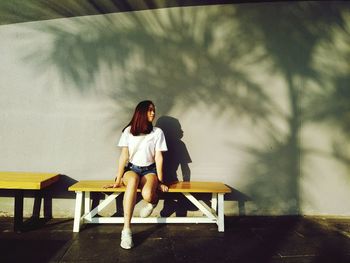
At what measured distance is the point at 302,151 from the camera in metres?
4.79

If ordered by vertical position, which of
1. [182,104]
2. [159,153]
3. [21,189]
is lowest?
[21,189]

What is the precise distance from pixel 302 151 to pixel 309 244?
1593mm

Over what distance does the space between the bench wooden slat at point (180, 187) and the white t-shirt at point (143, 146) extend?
0.45 meters

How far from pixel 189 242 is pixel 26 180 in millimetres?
2262

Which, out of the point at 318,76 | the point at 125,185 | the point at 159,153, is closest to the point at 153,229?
the point at 125,185

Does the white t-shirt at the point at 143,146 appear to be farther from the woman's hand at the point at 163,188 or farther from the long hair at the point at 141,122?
the woman's hand at the point at 163,188

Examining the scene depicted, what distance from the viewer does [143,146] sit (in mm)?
4160

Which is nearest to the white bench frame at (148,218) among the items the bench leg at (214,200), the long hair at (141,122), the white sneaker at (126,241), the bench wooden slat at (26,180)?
the bench leg at (214,200)

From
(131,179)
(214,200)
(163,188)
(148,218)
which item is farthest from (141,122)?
(214,200)

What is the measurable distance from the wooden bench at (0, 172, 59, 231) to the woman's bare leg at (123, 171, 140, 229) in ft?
3.62

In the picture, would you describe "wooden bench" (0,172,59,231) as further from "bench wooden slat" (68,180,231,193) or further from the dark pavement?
"bench wooden slat" (68,180,231,193)

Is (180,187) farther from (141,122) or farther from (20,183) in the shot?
(20,183)

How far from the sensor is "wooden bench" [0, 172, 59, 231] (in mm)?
3768

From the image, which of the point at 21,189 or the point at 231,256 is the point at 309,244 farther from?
the point at 21,189
